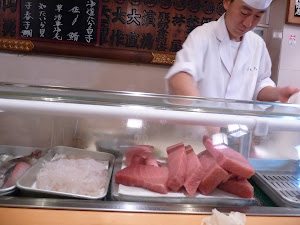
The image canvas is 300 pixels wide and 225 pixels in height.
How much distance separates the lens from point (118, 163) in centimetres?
124

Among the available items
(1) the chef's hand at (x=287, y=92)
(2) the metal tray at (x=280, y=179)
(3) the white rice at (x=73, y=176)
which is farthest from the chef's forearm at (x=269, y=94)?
(3) the white rice at (x=73, y=176)

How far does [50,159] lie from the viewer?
121cm

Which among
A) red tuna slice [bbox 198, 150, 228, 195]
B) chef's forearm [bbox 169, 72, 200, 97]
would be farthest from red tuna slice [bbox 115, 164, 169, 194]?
chef's forearm [bbox 169, 72, 200, 97]

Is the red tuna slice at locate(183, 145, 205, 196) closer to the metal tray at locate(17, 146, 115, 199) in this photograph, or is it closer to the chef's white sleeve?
the metal tray at locate(17, 146, 115, 199)

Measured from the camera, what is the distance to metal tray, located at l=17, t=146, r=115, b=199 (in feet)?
3.21

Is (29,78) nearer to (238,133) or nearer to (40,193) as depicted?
(40,193)

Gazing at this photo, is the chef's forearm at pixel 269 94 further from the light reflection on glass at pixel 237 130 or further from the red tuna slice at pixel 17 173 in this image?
the red tuna slice at pixel 17 173

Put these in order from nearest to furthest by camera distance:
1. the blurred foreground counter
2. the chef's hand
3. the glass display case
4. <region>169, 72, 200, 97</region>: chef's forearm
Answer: the blurred foreground counter, the glass display case, the chef's hand, <region>169, 72, 200, 97</region>: chef's forearm

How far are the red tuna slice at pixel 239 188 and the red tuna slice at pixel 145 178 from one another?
0.23m

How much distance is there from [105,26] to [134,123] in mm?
2309

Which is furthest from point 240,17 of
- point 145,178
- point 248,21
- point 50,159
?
point 50,159

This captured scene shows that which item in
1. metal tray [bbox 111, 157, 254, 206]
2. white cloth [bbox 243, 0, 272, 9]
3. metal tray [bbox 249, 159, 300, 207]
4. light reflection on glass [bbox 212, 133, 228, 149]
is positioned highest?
white cloth [bbox 243, 0, 272, 9]

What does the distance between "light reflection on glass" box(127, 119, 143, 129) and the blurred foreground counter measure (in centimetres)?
33

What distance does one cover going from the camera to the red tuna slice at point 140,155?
3.93ft
